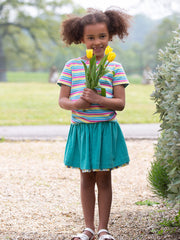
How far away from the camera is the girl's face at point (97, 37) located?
9.33 feet

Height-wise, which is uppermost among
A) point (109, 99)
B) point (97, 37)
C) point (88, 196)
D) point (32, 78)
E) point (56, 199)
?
point (97, 37)

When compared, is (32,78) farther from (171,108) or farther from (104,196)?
(171,108)

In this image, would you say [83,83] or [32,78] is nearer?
[83,83]

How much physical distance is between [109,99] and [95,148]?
1.12ft

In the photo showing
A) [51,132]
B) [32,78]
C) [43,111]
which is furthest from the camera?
[32,78]

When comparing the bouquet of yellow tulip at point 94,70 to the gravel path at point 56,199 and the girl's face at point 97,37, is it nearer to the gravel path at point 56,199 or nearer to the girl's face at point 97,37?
the girl's face at point 97,37

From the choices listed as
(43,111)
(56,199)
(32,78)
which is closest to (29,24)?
(32,78)

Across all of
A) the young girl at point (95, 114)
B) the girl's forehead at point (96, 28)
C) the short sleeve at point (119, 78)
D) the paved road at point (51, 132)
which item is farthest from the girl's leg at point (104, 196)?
the paved road at point (51, 132)

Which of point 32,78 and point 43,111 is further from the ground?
point 43,111

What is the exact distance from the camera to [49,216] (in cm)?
360

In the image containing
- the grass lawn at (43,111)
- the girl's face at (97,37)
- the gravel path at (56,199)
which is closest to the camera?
the girl's face at (97,37)

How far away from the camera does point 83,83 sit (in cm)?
281

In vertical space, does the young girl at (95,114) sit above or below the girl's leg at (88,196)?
above

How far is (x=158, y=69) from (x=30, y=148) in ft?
13.0
